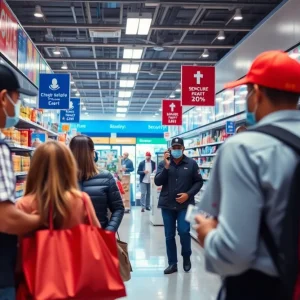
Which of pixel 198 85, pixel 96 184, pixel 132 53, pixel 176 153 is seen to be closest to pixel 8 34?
pixel 176 153

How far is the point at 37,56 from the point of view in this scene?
32.2 ft

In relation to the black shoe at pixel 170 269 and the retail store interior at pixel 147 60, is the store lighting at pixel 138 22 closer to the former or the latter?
the retail store interior at pixel 147 60

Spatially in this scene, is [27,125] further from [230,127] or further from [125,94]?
[125,94]

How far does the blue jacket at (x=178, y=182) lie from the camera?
606 cm

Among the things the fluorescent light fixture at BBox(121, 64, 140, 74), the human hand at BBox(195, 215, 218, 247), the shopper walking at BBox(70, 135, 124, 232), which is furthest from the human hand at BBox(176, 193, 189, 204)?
the fluorescent light fixture at BBox(121, 64, 140, 74)

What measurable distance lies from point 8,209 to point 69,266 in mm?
398

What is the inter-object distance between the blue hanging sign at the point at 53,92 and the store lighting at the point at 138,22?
2.24 meters

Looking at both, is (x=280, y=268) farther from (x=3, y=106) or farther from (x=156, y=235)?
(x=156, y=235)

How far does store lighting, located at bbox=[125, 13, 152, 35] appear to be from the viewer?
8.49m

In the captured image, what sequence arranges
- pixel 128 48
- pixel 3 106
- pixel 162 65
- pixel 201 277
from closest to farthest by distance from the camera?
pixel 3 106, pixel 201 277, pixel 128 48, pixel 162 65

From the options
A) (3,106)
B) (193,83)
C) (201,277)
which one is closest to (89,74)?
(193,83)

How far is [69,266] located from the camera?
77.5 inches

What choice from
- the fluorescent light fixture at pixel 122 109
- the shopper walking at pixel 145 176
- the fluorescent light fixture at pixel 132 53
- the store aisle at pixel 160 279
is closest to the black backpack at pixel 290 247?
the store aisle at pixel 160 279

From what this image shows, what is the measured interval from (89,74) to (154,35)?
18.7 feet
